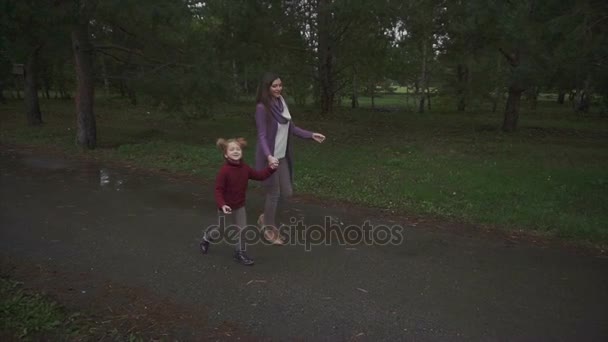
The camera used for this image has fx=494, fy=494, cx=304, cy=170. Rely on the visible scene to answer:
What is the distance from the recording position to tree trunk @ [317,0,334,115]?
19.6m

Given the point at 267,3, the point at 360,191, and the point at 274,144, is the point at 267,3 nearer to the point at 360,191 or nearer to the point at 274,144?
the point at 360,191

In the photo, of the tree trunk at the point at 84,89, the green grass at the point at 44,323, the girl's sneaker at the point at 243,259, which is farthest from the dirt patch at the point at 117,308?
the tree trunk at the point at 84,89

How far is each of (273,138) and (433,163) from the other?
6457 mm

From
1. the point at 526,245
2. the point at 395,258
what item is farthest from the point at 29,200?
the point at 526,245

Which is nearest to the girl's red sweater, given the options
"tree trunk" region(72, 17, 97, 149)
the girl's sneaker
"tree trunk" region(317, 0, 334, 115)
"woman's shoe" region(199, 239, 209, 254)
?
the girl's sneaker

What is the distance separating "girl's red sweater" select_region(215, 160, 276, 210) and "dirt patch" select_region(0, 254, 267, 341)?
1096 mm

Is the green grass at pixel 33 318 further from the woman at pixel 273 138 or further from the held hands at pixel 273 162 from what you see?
the woman at pixel 273 138

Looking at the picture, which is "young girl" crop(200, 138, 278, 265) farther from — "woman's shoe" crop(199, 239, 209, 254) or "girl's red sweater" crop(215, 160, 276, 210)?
"woman's shoe" crop(199, 239, 209, 254)

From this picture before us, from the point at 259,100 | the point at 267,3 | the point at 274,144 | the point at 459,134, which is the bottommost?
the point at 459,134

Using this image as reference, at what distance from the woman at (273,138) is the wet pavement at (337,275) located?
0.55m

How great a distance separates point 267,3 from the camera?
52.7ft

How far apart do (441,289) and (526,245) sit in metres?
1.79

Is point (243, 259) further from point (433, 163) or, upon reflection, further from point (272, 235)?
point (433, 163)

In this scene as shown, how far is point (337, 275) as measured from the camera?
15.1 ft
